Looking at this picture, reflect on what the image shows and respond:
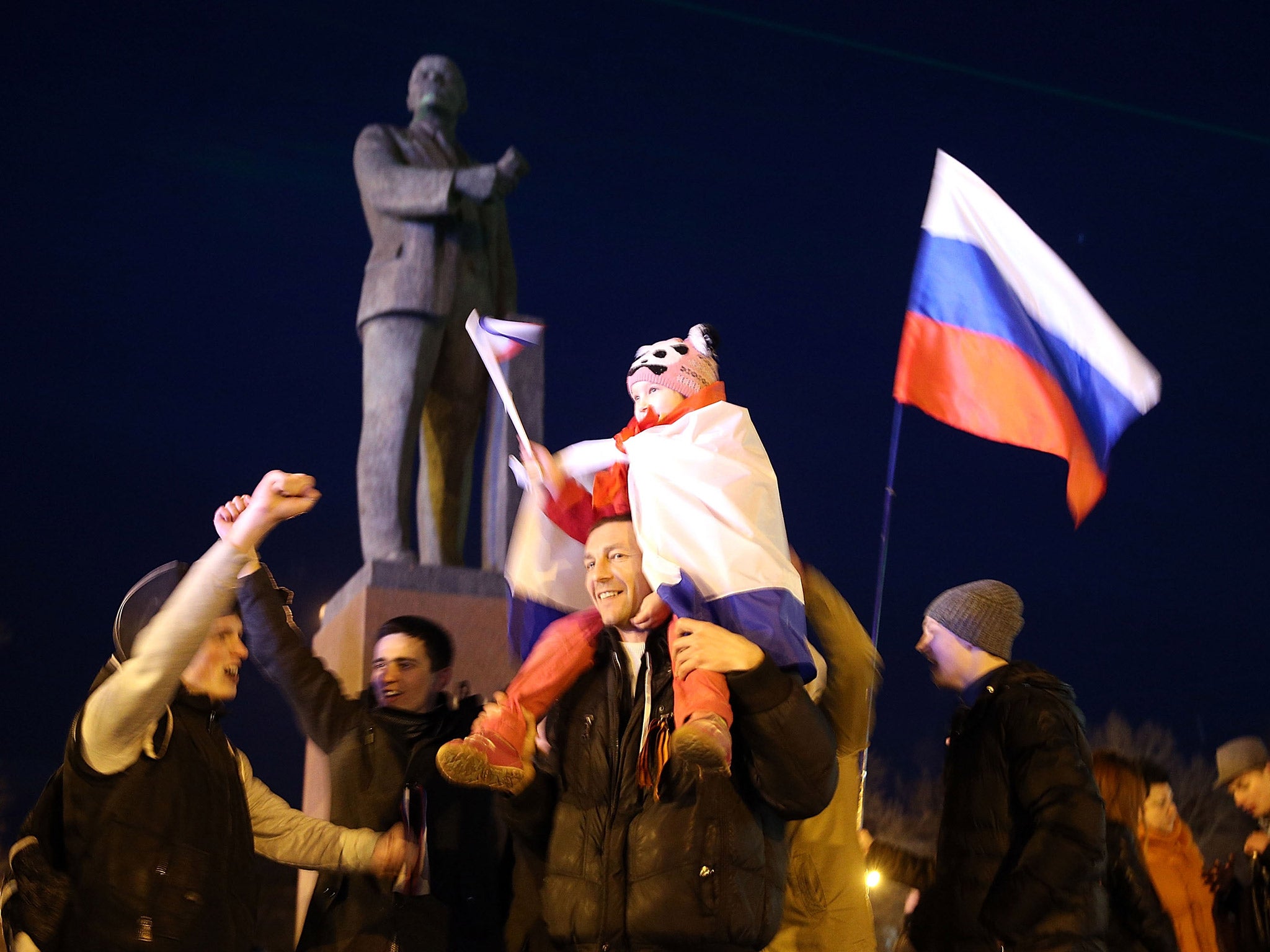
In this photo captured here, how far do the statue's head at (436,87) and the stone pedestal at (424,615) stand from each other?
8.41 feet

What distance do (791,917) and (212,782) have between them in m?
1.84

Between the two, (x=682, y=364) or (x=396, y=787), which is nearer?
(x=682, y=364)

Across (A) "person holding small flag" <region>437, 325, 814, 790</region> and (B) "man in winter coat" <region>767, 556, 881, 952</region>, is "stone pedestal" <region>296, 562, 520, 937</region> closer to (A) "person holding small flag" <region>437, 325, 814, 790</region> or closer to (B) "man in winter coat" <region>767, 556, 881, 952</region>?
(B) "man in winter coat" <region>767, 556, 881, 952</region>

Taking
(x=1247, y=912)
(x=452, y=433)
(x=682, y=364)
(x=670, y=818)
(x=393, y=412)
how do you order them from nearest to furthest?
(x=670, y=818), (x=682, y=364), (x=1247, y=912), (x=393, y=412), (x=452, y=433)

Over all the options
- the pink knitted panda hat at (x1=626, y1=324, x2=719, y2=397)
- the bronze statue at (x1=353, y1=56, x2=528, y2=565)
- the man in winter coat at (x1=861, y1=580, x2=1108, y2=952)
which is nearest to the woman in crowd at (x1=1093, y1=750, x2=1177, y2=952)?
the man in winter coat at (x1=861, y1=580, x2=1108, y2=952)

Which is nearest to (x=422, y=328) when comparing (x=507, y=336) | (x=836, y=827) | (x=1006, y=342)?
(x=507, y=336)

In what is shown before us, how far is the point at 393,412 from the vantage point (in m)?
7.12

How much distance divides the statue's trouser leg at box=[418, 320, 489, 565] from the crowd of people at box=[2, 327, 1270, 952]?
2.80 m

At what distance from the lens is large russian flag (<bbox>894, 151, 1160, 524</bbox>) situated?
16.3 feet

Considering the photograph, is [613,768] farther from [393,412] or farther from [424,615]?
[393,412]

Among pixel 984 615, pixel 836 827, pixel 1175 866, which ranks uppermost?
pixel 984 615

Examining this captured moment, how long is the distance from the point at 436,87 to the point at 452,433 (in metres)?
1.88

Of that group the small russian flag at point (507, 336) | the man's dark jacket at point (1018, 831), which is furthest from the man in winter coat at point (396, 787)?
the man's dark jacket at point (1018, 831)

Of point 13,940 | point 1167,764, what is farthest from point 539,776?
point 1167,764
